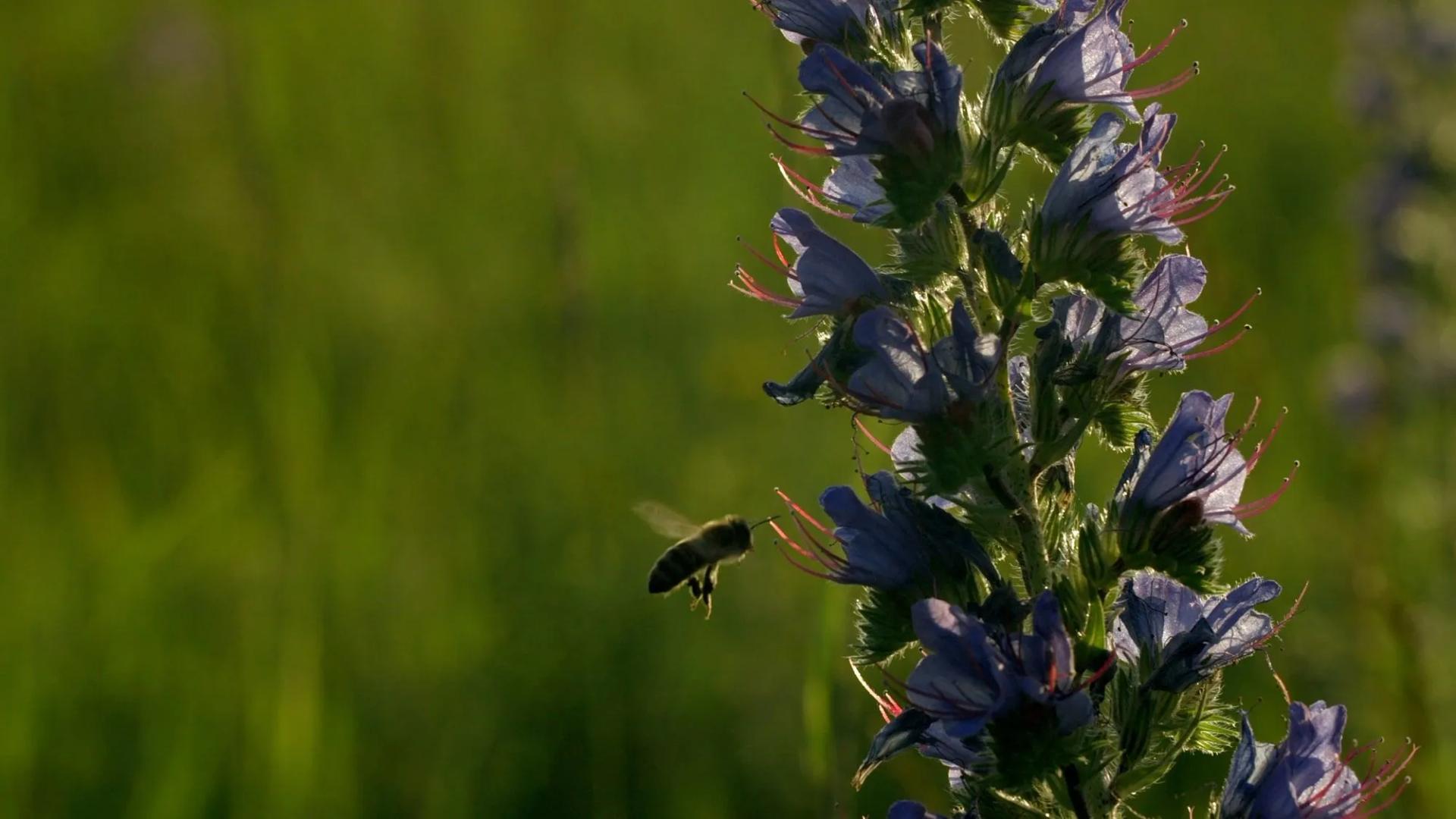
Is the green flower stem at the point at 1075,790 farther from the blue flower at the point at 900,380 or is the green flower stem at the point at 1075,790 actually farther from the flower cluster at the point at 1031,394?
the blue flower at the point at 900,380

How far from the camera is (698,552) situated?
3359mm

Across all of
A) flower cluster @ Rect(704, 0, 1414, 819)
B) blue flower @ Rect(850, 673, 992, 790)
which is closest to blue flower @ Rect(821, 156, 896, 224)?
flower cluster @ Rect(704, 0, 1414, 819)

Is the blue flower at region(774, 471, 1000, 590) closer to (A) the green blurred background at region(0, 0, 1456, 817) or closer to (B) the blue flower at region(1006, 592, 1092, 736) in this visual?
(B) the blue flower at region(1006, 592, 1092, 736)

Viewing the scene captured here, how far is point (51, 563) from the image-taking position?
4.95 metres

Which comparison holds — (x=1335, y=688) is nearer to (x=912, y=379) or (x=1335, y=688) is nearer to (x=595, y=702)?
(x=595, y=702)

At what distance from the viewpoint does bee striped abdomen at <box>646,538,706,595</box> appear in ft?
10.9

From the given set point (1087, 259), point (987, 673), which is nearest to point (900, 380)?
point (1087, 259)

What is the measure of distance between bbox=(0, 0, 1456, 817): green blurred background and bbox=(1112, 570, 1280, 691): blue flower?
0.79 metres

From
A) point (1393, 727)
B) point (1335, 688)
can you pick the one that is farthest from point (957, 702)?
point (1335, 688)

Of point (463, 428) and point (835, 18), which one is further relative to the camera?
point (463, 428)

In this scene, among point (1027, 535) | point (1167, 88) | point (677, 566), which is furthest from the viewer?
point (677, 566)

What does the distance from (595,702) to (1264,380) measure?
2.77 metres

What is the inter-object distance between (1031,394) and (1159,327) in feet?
0.78

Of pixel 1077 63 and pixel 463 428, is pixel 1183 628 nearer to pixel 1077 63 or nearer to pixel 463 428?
pixel 1077 63
